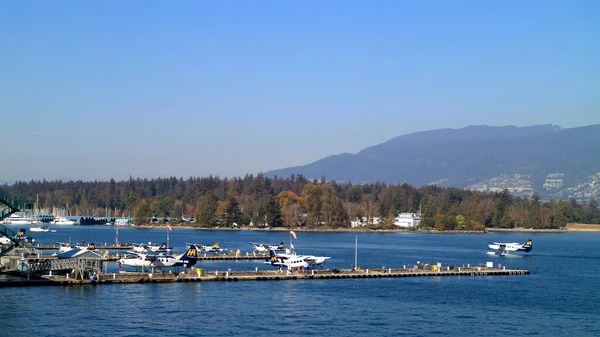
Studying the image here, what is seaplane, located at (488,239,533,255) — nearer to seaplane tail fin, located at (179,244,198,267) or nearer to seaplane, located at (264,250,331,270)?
seaplane, located at (264,250,331,270)

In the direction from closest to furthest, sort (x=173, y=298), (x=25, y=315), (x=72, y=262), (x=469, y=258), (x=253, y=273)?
(x=25, y=315), (x=173, y=298), (x=72, y=262), (x=253, y=273), (x=469, y=258)

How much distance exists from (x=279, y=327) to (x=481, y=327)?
1473 centimetres

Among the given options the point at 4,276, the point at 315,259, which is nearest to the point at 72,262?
the point at 4,276

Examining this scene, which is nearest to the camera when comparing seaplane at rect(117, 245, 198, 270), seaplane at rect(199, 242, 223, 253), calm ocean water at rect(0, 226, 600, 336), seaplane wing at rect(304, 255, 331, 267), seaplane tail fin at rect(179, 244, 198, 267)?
calm ocean water at rect(0, 226, 600, 336)

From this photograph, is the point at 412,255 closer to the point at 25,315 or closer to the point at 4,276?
the point at 4,276

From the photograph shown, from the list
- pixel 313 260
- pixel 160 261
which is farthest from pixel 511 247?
pixel 160 261

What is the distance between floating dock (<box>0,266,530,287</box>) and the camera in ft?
218

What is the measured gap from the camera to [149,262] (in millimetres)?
79250

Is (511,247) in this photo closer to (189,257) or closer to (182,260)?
(189,257)

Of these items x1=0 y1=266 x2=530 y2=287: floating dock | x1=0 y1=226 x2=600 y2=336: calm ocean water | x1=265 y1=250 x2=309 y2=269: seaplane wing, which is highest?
x1=265 y1=250 x2=309 y2=269: seaplane wing

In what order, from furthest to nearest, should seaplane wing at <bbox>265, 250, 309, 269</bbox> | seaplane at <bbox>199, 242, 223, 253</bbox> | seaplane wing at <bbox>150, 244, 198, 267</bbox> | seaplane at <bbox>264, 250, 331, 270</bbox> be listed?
seaplane at <bbox>199, 242, 223, 253</bbox>
seaplane at <bbox>264, 250, 331, 270</bbox>
seaplane wing at <bbox>265, 250, 309, 269</bbox>
seaplane wing at <bbox>150, 244, 198, 267</bbox>

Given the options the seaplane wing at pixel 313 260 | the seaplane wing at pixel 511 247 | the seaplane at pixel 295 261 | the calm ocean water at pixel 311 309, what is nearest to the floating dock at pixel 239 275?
the calm ocean water at pixel 311 309

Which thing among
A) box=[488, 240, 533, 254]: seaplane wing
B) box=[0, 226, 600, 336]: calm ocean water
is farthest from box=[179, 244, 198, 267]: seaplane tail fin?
box=[488, 240, 533, 254]: seaplane wing

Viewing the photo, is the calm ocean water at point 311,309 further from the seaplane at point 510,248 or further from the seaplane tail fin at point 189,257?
the seaplane at point 510,248
